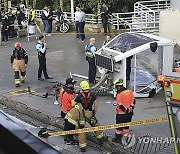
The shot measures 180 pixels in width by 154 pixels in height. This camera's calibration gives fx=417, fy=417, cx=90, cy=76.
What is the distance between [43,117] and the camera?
9.50m

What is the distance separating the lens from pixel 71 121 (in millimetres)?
7406

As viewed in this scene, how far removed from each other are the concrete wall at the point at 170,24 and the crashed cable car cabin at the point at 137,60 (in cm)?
456

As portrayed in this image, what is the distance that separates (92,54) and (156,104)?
2.42 metres

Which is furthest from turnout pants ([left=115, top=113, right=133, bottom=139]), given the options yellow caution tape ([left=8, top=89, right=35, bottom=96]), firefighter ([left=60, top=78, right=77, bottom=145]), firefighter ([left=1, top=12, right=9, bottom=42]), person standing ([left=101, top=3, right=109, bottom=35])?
firefighter ([left=1, top=12, right=9, bottom=42])

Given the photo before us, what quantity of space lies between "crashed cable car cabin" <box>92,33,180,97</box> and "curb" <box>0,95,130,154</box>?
1898 mm

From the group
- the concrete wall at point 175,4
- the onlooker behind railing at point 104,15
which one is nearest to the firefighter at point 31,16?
the onlooker behind railing at point 104,15

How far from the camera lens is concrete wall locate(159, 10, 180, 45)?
15.3 metres

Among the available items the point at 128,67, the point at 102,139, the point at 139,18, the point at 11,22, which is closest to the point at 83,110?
the point at 102,139

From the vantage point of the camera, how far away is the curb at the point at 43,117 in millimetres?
7329

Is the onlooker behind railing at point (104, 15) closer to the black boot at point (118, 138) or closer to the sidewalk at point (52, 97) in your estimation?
the sidewalk at point (52, 97)

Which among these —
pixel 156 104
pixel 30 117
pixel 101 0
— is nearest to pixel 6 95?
pixel 30 117

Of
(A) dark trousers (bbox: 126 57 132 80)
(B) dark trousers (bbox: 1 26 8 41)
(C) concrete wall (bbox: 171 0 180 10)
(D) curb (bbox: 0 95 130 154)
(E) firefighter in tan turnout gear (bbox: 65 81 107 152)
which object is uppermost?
(C) concrete wall (bbox: 171 0 180 10)

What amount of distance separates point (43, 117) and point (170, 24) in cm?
792

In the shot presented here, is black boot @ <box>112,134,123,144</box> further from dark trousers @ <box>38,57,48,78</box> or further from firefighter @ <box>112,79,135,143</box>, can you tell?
dark trousers @ <box>38,57,48,78</box>
